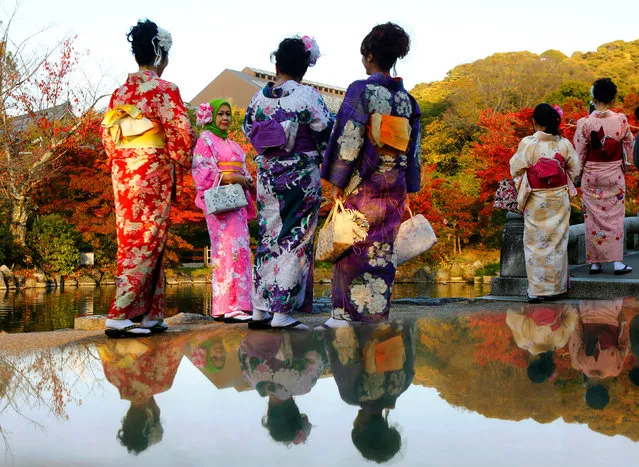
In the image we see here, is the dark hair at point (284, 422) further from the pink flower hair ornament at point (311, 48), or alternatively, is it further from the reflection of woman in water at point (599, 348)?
the pink flower hair ornament at point (311, 48)

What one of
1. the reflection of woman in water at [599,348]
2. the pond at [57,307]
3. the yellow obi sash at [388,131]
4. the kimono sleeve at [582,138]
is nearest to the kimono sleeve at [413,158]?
the yellow obi sash at [388,131]

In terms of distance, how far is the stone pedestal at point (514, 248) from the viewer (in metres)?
7.34

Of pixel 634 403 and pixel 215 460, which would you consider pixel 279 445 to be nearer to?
pixel 215 460

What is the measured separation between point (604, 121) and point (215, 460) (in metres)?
6.55

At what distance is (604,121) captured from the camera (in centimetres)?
730

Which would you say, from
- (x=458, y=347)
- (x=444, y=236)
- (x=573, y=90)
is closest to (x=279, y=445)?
(x=458, y=347)

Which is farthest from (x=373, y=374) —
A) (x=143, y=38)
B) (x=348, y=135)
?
(x=143, y=38)

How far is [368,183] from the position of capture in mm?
4426

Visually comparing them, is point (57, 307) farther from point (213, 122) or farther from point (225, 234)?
point (213, 122)

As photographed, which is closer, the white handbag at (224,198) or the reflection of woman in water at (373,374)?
A: the reflection of woman in water at (373,374)

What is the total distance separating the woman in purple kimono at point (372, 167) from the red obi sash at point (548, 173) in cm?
253

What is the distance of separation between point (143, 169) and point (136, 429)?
2457 mm

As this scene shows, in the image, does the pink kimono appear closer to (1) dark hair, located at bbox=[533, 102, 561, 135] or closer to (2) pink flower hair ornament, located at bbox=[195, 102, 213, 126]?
(2) pink flower hair ornament, located at bbox=[195, 102, 213, 126]

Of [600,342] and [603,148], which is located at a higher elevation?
[603,148]
